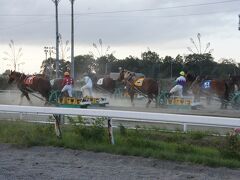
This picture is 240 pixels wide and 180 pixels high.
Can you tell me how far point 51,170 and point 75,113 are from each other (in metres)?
3.14

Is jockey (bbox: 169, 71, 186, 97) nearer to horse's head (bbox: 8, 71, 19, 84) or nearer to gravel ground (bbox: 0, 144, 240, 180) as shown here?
horse's head (bbox: 8, 71, 19, 84)

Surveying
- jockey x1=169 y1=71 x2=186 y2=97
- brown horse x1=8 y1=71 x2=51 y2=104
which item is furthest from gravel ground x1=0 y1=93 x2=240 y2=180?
brown horse x1=8 y1=71 x2=51 y2=104

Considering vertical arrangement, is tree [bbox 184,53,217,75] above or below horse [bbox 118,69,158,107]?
above

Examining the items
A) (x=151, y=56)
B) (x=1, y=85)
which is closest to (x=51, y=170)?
(x=1, y=85)

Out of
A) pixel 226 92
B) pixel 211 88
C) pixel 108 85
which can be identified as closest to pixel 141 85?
pixel 211 88

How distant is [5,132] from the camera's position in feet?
39.7

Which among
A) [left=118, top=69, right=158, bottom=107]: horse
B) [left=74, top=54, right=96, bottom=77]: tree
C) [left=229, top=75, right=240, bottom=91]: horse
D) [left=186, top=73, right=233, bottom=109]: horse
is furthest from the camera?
[left=74, top=54, right=96, bottom=77]: tree

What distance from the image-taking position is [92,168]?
8375 millimetres

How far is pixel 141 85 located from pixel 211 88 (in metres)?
3.81

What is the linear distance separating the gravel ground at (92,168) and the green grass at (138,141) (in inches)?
12.1

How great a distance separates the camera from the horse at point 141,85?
27125mm

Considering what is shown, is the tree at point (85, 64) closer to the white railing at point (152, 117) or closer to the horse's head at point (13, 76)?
the horse's head at point (13, 76)

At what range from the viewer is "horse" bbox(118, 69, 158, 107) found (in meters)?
27.1

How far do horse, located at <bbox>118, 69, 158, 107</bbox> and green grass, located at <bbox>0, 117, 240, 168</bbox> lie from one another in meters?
14.7
